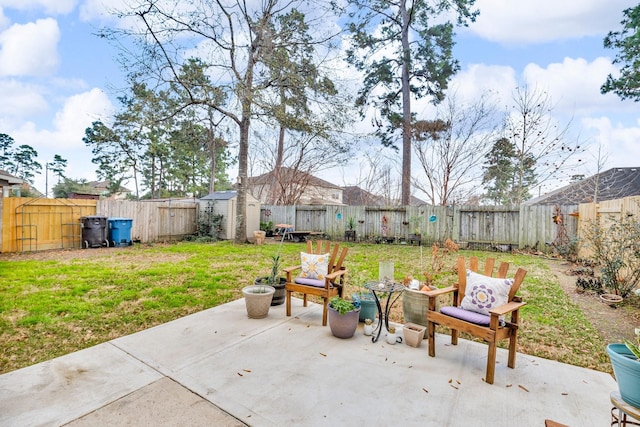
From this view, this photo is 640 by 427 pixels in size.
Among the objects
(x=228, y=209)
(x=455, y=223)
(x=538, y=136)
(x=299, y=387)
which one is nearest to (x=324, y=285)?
(x=299, y=387)

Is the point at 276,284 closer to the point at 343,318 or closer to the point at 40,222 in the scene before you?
the point at 343,318

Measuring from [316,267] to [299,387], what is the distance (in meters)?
1.61

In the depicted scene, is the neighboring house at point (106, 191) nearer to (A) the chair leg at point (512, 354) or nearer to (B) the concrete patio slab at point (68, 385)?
(B) the concrete patio slab at point (68, 385)

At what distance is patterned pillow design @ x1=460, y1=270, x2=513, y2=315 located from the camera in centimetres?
256

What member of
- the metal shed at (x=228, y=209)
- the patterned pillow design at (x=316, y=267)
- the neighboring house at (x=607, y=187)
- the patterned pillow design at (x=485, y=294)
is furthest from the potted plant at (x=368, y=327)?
the neighboring house at (x=607, y=187)

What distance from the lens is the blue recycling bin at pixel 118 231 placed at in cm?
930

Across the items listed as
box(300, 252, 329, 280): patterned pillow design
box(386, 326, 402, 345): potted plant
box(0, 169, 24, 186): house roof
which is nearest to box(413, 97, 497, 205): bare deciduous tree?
box(300, 252, 329, 280): patterned pillow design

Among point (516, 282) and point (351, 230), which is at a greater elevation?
point (516, 282)

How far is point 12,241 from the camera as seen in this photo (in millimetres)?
7695

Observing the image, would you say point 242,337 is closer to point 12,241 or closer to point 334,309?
point 334,309

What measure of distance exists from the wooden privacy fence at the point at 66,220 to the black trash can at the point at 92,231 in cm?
28

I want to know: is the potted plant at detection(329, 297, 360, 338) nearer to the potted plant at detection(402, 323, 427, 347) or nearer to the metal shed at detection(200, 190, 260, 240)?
the potted plant at detection(402, 323, 427, 347)

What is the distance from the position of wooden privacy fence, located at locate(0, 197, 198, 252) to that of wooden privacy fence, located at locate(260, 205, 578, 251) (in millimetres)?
5056

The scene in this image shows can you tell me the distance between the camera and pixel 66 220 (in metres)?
8.72
